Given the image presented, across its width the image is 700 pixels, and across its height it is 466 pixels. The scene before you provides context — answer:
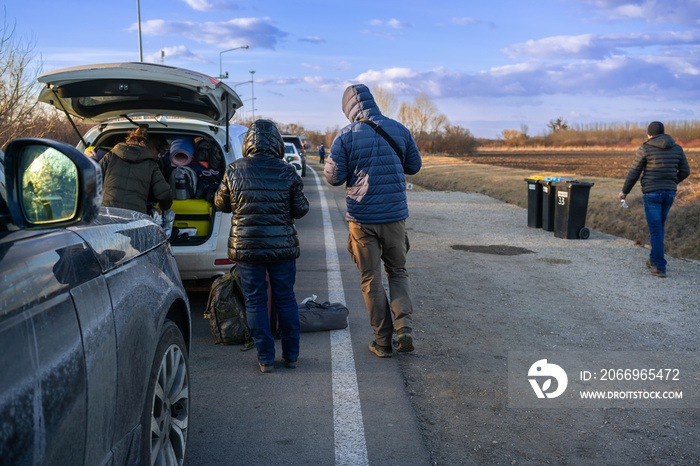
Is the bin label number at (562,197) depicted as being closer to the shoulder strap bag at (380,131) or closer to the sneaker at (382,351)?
the shoulder strap bag at (380,131)

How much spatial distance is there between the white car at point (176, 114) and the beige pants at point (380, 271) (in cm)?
150

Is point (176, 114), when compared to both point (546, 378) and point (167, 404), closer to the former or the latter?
point (167, 404)

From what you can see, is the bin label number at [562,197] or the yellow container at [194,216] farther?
the bin label number at [562,197]

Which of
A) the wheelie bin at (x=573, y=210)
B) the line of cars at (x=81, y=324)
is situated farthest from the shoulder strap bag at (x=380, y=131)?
the wheelie bin at (x=573, y=210)

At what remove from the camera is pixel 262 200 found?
4.47 meters

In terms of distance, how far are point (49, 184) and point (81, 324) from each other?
46cm

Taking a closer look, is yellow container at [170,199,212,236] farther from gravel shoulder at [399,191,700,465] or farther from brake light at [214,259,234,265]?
gravel shoulder at [399,191,700,465]

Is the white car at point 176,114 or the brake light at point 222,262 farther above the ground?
the white car at point 176,114

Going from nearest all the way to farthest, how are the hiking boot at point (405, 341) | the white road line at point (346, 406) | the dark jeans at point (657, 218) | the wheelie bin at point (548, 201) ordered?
the white road line at point (346, 406) → the hiking boot at point (405, 341) → the dark jeans at point (657, 218) → the wheelie bin at point (548, 201)

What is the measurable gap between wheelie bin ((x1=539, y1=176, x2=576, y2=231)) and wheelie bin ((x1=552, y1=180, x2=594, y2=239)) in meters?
0.45

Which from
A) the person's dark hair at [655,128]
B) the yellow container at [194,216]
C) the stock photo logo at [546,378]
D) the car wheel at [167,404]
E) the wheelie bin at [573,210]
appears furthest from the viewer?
the wheelie bin at [573,210]

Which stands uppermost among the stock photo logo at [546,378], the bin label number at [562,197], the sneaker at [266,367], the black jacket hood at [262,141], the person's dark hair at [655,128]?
the person's dark hair at [655,128]

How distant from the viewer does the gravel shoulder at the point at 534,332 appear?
3.52 m

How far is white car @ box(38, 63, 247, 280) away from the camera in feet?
16.3
